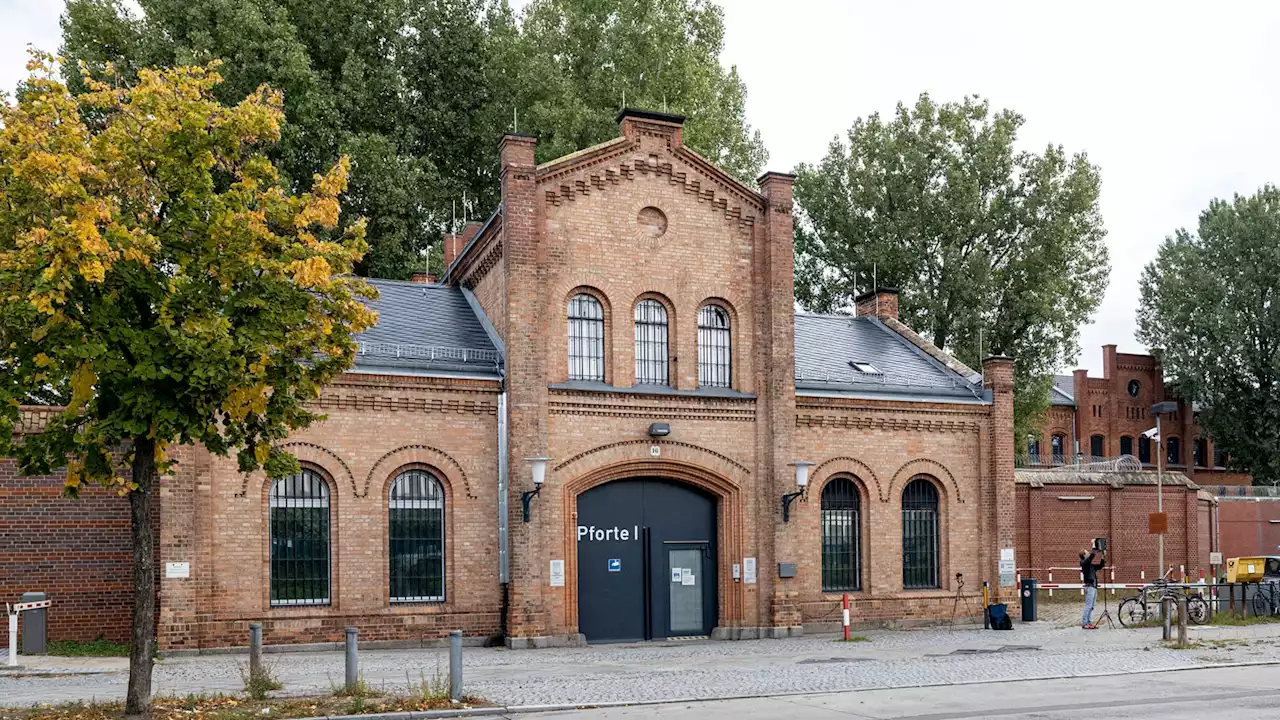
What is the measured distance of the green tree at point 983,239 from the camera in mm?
41094

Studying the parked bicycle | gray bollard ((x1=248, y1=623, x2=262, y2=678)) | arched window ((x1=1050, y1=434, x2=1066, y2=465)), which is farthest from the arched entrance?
arched window ((x1=1050, y1=434, x2=1066, y2=465))

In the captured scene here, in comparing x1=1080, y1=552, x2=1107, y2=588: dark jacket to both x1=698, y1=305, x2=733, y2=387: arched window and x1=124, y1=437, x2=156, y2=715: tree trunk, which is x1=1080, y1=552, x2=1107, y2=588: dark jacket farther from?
x1=124, y1=437, x2=156, y2=715: tree trunk

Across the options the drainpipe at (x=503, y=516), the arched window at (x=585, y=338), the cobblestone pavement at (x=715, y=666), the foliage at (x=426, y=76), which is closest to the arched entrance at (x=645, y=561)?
the cobblestone pavement at (x=715, y=666)

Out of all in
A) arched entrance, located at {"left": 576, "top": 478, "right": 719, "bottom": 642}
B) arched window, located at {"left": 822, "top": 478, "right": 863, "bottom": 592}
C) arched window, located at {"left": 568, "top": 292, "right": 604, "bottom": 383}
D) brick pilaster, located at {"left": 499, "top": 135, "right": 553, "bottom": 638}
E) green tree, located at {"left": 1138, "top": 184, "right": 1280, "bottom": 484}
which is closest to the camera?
brick pilaster, located at {"left": 499, "top": 135, "right": 553, "bottom": 638}

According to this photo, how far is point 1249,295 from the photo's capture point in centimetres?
5375

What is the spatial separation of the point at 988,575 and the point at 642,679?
12395mm

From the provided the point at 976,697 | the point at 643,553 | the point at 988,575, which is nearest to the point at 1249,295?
the point at 988,575

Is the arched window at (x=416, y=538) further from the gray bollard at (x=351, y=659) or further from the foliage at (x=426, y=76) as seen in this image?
the foliage at (x=426, y=76)

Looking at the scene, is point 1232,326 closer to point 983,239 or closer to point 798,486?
point 983,239

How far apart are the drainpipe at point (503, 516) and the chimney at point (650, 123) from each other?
5.65m

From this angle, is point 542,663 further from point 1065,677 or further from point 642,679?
point 1065,677

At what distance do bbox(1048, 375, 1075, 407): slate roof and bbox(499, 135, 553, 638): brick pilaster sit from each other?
1675 inches

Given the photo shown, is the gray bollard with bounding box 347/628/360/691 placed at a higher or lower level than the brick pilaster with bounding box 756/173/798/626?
lower

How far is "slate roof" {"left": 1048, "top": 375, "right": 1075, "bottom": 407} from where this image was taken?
2371 inches
